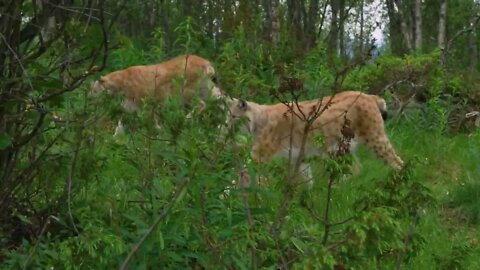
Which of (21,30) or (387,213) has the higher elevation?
(21,30)

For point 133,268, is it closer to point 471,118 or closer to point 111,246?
point 111,246

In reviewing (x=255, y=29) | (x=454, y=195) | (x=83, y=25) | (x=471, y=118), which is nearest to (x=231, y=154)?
(x=83, y=25)

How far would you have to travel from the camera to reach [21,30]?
3.61 m

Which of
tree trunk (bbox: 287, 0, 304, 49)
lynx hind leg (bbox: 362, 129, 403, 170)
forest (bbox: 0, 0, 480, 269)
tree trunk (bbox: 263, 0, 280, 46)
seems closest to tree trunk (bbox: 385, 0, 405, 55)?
tree trunk (bbox: 287, 0, 304, 49)

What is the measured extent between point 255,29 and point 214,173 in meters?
12.2

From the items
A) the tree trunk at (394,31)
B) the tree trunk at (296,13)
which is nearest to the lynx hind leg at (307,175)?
the tree trunk at (296,13)

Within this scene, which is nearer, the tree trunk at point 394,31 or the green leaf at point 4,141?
the green leaf at point 4,141

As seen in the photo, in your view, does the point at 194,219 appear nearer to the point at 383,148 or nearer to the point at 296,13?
the point at 383,148

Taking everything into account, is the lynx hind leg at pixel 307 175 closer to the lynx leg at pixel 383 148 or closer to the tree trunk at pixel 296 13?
the lynx leg at pixel 383 148

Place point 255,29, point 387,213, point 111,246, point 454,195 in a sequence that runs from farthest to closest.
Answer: point 255,29 < point 454,195 < point 111,246 < point 387,213

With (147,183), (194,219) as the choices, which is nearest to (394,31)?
(147,183)

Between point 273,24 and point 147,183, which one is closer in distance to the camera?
point 147,183

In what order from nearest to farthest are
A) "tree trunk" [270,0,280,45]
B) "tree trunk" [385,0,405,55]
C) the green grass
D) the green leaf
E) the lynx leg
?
the green grass → the green leaf → the lynx leg → "tree trunk" [270,0,280,45] → "tree trunk" [385,0,405,55]

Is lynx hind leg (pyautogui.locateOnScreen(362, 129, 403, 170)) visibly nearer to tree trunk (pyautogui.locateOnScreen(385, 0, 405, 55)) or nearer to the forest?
the forest
